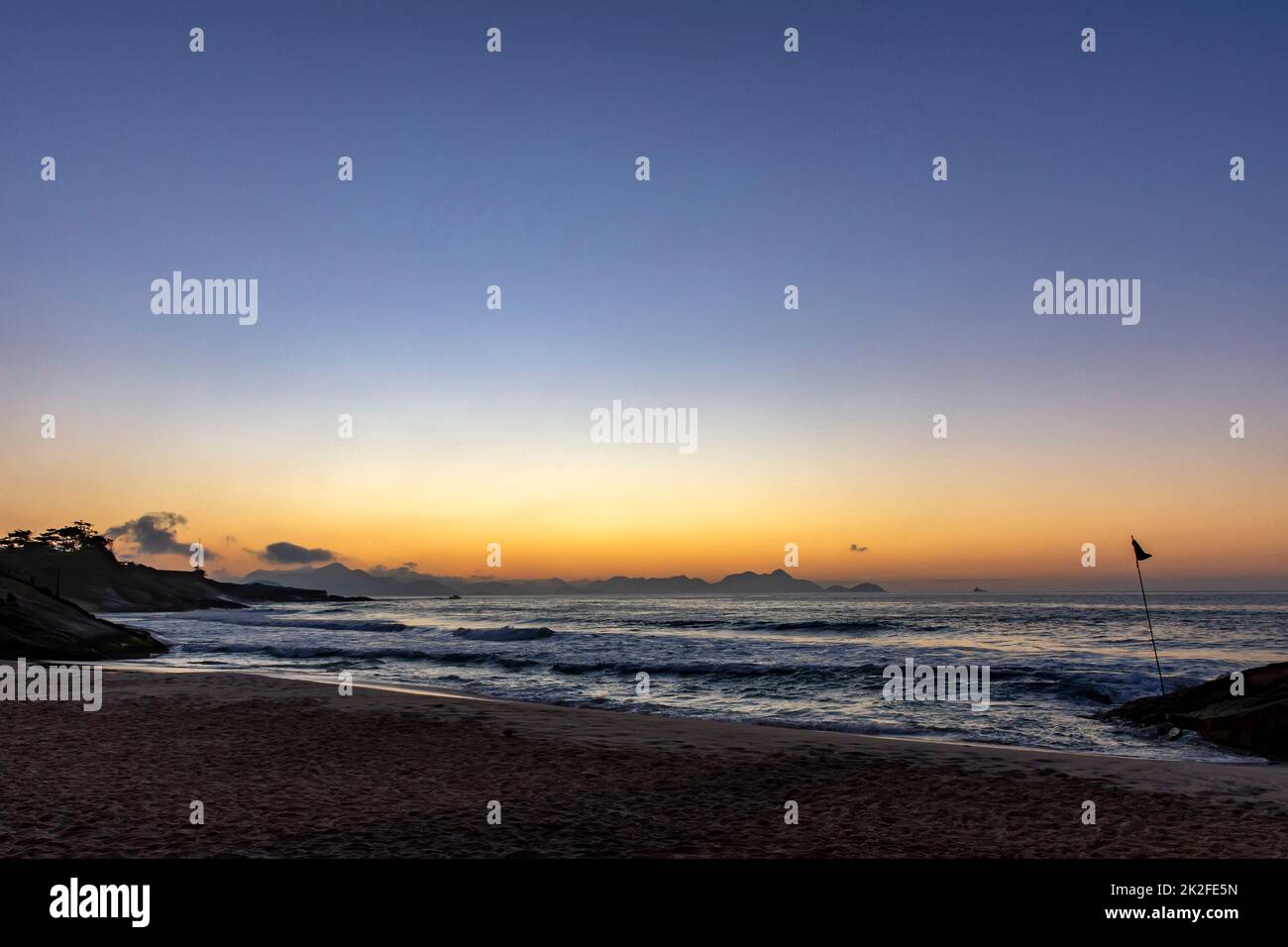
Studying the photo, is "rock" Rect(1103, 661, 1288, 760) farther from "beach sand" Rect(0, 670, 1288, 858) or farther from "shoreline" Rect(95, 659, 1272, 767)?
"beach sand" Rect(0, 670, 1288, 858)

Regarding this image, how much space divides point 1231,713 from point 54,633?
44600 millimetres

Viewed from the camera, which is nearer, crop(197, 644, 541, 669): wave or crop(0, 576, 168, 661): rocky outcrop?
crop(0, 576, 168, 661): rocky outcrop

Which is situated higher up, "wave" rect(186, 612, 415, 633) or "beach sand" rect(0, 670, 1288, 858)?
"beach sand" rect(0, 670, 1288, 858)

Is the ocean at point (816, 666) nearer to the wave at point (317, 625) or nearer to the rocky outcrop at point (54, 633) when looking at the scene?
the rocky outcrop at point (54, 633)

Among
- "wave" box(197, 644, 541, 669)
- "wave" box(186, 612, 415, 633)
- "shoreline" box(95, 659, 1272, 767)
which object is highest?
"shoreline" box(95, 659, 1272, 767)

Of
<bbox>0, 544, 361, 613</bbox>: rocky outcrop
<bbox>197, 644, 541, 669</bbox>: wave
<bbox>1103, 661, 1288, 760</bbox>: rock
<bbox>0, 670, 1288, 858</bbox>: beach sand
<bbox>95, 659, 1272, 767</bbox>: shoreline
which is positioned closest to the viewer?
<bbox>0, 670, 1288, 858</bbox>: beach sand

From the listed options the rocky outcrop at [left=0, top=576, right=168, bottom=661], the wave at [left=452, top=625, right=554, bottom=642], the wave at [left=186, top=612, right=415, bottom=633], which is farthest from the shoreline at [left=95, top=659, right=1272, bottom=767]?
the wave at [left=186, top=612, right=415, bottom=633]

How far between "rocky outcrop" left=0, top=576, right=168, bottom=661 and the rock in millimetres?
39997

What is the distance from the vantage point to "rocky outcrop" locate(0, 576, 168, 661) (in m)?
33.2

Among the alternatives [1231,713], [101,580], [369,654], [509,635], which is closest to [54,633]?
[369,654]

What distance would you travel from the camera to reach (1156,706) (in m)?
20.6
